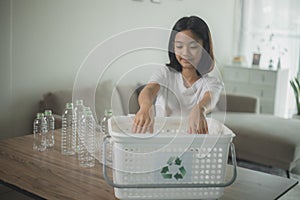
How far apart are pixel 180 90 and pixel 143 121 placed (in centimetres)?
18

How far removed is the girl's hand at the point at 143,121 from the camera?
4.17 ft

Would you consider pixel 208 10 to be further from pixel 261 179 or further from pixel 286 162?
pixel 261 179

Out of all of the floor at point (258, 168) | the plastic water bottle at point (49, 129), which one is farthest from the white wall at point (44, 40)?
the floor at point (258, 168)

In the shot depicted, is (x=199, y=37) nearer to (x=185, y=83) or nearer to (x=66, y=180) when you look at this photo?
(x=185, y=83)

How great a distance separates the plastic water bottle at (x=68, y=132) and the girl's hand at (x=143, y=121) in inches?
19.6

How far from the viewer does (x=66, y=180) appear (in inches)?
55.1

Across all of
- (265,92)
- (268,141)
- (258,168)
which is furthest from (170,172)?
(265,92)

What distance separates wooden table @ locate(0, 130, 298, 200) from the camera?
1308 millimetres

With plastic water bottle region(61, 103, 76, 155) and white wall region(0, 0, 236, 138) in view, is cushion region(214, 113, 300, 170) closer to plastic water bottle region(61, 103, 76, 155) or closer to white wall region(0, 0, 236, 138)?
white wall region(0, 0, 236, 138)

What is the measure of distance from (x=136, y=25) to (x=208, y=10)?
1.22m

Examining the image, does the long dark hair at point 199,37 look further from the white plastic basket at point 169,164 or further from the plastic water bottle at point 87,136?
the plastic water bottle at point 87,136

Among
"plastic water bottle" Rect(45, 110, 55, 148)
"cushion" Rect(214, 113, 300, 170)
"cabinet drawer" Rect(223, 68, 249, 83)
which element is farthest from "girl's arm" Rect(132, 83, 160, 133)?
"cabinet drawer" Rect(223, 68, 249, 83)

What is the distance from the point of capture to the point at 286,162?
3.12 meters

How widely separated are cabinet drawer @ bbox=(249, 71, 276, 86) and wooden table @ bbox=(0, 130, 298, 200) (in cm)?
320
